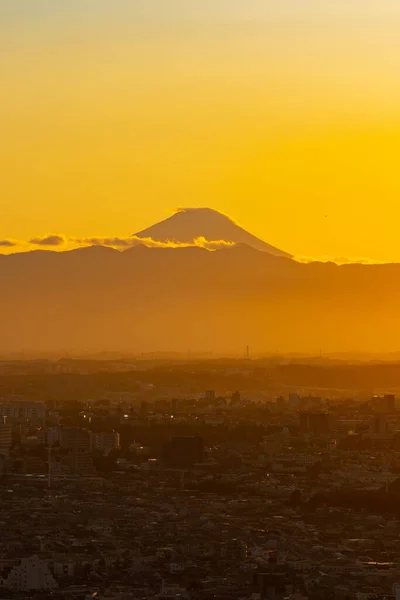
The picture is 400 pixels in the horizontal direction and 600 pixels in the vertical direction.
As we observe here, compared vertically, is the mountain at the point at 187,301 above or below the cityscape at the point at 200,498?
above

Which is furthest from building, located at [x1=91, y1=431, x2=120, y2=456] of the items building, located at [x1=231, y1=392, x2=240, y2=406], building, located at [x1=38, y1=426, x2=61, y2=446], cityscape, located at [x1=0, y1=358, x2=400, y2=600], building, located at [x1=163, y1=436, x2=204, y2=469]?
building, located at [x1=231, y1=392, x2=240, y2=406]

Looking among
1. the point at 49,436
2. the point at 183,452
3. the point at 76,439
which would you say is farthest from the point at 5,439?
the point at 183,452

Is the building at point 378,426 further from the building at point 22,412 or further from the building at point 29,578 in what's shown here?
the building at point 29,578

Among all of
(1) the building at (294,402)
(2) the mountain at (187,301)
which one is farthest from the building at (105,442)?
(2) the mountain at (187,301)

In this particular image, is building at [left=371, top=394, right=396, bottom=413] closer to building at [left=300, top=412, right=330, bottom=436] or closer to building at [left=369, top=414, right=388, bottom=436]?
building at [left=300, top=412, right=330, bottom=436]

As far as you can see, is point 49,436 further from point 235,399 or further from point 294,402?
point 235,399

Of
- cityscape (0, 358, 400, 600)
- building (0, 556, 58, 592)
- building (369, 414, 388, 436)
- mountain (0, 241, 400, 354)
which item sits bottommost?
building (0, 556, 58, 592)
